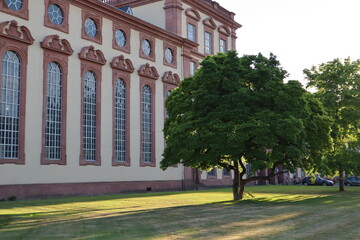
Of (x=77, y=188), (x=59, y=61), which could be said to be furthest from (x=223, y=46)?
(x=77, y=188)

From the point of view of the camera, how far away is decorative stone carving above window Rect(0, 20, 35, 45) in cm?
2966

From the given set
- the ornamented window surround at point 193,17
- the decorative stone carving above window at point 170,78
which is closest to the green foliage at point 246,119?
the decorative stone carving above window at point 170,78

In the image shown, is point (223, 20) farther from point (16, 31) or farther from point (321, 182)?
point (16, 31)

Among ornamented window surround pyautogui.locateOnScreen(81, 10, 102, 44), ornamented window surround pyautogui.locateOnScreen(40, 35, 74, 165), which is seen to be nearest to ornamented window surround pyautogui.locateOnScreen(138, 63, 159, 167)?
ornamented window surround pyautogui.locateOnScreen(81, 10, 102, 44)

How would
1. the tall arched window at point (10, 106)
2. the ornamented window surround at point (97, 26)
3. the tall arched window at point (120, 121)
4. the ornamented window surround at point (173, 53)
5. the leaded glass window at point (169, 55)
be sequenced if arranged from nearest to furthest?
the tall arched window at point (10, 106)
the ornamented window surround at point (97, 26)
the tall arched window at point (120, 121)
the ornamented window surround at point (173, 53)
the leaded glass window at point (169, 55)

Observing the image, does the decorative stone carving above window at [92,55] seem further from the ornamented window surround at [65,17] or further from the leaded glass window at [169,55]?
the leaded glass window at [169,55]

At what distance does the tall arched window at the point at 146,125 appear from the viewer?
4166cm

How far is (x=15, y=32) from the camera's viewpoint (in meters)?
30.4

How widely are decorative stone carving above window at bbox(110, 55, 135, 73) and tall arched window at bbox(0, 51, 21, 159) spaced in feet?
29.8

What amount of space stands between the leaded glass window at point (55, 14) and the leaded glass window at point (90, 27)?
2699 mm

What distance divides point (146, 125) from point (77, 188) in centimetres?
1022

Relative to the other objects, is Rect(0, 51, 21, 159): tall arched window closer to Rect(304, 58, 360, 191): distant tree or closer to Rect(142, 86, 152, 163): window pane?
Rect(142, 86, 152, 163): window pane

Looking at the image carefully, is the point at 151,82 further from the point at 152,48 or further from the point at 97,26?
the point at 97,26

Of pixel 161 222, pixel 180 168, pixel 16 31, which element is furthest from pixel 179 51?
pixel 161 222
